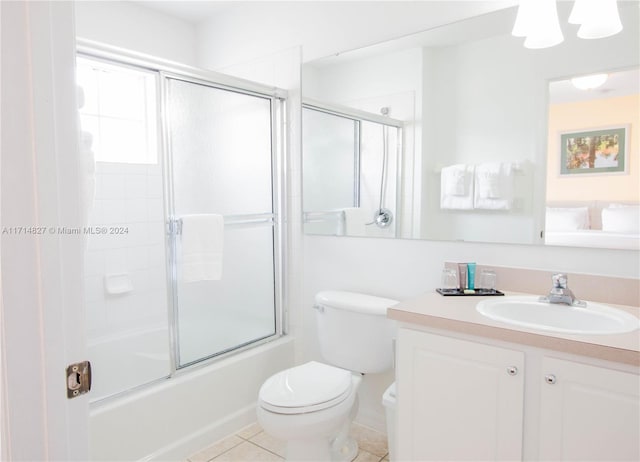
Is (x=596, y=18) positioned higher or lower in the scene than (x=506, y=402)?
higher

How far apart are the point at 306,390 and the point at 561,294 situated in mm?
1069

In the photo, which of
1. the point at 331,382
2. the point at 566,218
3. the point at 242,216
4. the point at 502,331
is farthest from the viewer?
the point at 242,216

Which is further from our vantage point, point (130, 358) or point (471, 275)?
point (130, 358)

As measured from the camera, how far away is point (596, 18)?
5.06 ft

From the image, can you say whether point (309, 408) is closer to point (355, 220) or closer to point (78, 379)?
point (355, 220)

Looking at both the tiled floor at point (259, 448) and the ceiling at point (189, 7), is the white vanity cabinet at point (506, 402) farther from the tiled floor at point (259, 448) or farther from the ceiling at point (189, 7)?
the ceiling at point (189, 7)

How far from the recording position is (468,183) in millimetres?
1905

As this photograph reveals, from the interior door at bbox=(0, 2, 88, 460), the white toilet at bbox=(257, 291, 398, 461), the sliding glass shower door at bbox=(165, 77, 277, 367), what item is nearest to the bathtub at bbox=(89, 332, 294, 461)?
the sliding glass shower door at bbox=(165, 77, 277, 367)

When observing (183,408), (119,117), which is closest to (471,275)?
(183,408)

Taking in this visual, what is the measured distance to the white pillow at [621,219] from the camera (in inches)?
59.9

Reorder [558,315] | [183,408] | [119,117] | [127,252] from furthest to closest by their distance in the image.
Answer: [119,117], [127,252], [183,408], [558,315]

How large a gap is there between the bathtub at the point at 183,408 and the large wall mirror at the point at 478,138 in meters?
0.86

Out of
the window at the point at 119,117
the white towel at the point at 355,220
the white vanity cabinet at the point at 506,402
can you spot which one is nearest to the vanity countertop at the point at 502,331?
the white vanity cabinet at the point at 506,402

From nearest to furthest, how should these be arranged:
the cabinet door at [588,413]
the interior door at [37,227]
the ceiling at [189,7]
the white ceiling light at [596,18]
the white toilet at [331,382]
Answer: the interior door at [37,227], the cabinet door at [588,413], the white ceiling light at [596,18], the white toilet at [331,382], the ceiling at [189,7]
